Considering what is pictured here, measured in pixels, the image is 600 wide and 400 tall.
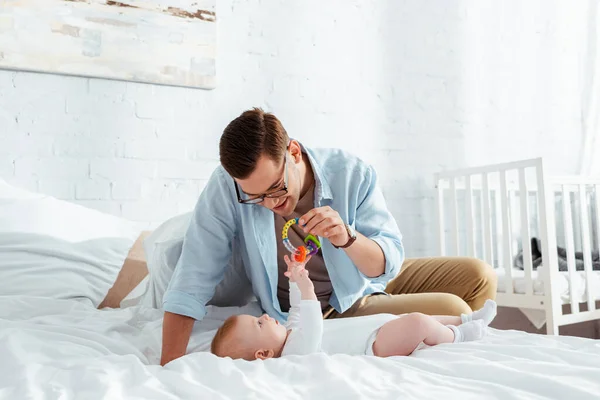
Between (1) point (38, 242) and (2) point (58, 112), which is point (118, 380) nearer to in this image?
(1) point (38, 242)

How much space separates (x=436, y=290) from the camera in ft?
5.78

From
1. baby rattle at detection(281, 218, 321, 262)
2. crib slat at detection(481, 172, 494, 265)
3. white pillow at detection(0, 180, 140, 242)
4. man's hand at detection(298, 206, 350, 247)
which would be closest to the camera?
man's hand at detection(298, 206, 350, 247)

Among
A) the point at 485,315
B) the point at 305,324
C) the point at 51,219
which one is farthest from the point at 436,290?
the point at 51,219

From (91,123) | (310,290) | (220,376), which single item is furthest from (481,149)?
(220,376)

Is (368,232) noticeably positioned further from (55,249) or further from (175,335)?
(55,249)

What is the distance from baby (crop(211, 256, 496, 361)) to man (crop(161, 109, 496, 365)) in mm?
103

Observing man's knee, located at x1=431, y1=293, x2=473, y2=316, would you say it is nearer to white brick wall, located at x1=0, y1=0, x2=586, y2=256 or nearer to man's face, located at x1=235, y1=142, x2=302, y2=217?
man's face, located at x1=235, y1=142, x2=302, y2=217

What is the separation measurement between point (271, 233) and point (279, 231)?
0.17 ft

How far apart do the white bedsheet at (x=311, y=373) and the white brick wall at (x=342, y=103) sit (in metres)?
1.10

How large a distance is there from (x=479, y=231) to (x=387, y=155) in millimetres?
658

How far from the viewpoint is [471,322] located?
4.21 ft

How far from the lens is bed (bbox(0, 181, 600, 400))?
84cm

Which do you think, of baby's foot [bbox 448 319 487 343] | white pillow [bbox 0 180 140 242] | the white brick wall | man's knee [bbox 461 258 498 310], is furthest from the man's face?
the white brick wall

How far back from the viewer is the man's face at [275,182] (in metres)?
1.22
